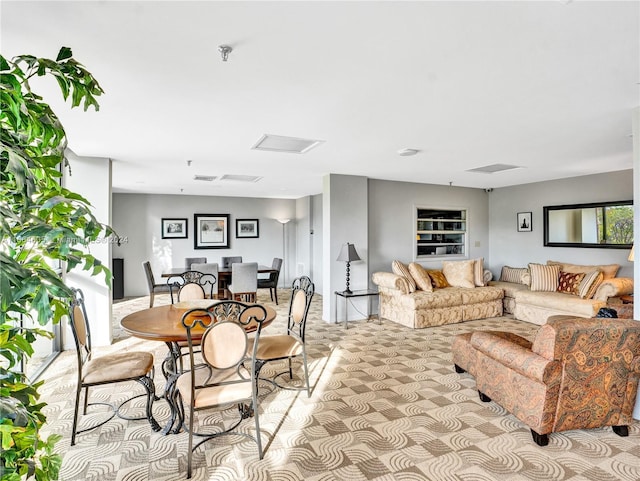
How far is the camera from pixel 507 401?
272 centimetres

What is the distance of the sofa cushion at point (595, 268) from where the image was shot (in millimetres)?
5590

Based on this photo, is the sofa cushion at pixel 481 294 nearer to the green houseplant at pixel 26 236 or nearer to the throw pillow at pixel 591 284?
the throw pillow at pixel 591 284

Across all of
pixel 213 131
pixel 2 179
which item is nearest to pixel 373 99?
pixel 213 131

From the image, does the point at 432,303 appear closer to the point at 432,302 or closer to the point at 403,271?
the point at 432,302

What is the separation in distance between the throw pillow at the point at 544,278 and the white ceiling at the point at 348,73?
224 centimetres

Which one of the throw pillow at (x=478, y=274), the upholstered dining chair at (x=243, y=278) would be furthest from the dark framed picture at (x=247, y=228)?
the throw pillow at (x=478, y=274)

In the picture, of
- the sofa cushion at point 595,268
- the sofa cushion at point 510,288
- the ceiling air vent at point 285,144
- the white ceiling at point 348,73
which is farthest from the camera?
the sofa cushion at point 510,288

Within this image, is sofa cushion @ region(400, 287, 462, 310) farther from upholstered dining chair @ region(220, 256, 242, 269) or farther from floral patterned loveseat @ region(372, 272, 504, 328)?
upholstered dining chair @ region(220, 256, 242, 269)

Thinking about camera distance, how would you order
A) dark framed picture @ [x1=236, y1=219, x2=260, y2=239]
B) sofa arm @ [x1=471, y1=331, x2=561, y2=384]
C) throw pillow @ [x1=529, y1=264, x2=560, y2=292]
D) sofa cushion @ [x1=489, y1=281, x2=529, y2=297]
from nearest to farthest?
sofa arm @ [x1=471, y1=331, x2=561, y2=384], throw pillow @ [x1=529, y1=264, x2=560, y2=292], sofa cushion @ [x1=489, y1=281, x2=529, y2=297], dark framed picture @ [x1=236, y1=219, x2=260, y2=239]

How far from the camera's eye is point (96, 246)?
182 inches

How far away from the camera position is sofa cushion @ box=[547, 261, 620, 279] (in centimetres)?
559

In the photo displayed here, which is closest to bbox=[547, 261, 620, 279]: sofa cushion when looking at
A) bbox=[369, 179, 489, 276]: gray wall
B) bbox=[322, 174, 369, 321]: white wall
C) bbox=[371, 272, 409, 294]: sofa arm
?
bbox=[369, 179, 489, 276]: gray wall

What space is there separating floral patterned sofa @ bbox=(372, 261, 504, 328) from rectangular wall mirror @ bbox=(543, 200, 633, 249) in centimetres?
145

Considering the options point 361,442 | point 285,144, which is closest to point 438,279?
point 285,144
